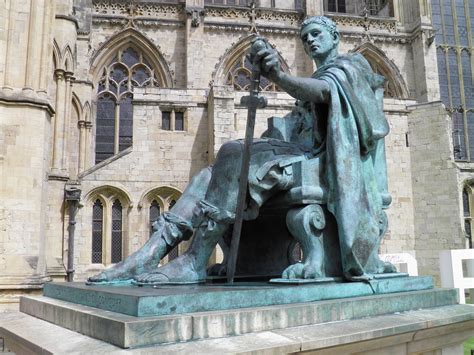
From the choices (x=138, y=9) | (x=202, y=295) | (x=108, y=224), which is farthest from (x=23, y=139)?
(x=138, y=9)

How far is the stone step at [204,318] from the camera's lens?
1.71 meters

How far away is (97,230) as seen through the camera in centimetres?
1564

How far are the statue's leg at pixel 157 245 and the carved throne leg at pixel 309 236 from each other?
64cm

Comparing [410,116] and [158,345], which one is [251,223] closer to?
[158,345]

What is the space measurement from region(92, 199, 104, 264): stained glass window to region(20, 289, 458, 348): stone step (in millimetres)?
13254

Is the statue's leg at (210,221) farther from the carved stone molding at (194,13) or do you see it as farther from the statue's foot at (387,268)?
the carved stone molding at (194,13)

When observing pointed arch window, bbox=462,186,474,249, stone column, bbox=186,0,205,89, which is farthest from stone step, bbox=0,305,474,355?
pointed arch window, bbox=462,186,474,249

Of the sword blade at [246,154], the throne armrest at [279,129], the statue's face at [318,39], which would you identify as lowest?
the sword blade at [246,154]

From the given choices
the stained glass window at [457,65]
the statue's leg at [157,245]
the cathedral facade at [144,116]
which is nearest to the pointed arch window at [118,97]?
the cathedral facade at [144,116]

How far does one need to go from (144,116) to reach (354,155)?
1391cm

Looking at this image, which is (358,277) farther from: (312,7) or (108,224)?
(312,7)

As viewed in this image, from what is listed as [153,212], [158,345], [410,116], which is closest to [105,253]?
[153,212]

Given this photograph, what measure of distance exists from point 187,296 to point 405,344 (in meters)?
1.15

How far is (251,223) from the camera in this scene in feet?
10.7
